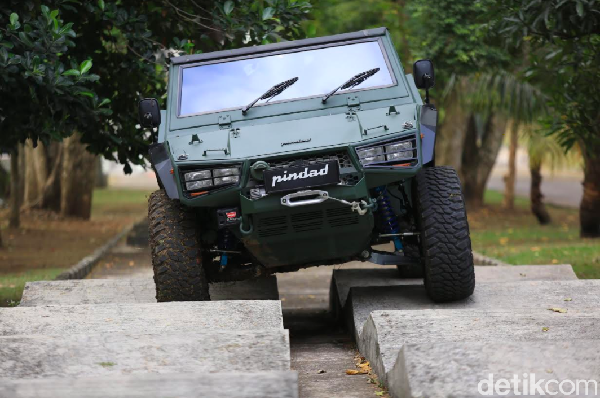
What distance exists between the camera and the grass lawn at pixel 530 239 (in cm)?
1449

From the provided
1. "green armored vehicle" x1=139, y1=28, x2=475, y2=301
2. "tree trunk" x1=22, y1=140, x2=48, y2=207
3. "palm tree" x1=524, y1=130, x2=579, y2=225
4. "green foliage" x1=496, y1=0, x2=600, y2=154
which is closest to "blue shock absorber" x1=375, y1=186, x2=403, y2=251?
"green armored vehicle" x1=139, y1=28, x2=475, y2=301

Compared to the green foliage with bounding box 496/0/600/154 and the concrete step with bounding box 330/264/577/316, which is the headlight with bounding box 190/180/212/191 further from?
the green foliage with bounding box 496/0/600/154

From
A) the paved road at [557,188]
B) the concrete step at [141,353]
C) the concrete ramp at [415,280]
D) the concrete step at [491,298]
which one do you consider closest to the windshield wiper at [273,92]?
the concrete step at [491,298]

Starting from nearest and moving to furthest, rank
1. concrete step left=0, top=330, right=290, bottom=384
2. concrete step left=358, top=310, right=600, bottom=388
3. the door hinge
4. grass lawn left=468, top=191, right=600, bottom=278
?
concrete step left=0, top=330, right=290, bottom=384 → concrete step left=358, top=310, right=600, bottom=388 → the door hinge → grass lawn left=468, top=191, right=600, bottom=278

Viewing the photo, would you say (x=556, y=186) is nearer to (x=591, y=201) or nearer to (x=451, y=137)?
(x=451, y=137)

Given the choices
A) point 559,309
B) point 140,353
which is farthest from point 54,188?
point 140,353

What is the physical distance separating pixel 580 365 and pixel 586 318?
62.5 inches

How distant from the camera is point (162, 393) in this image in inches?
209

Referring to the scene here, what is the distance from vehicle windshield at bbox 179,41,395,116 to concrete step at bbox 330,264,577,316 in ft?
6.24

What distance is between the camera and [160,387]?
532 centimetres

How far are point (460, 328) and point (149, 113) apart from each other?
10.9ft

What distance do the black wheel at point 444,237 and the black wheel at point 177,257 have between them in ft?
5.92

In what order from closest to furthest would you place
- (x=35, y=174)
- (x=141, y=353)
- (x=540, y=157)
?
(x=141, y=353), (x=540, y=157), (x=35, y=174)

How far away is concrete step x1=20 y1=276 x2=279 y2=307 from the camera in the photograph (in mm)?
9711
